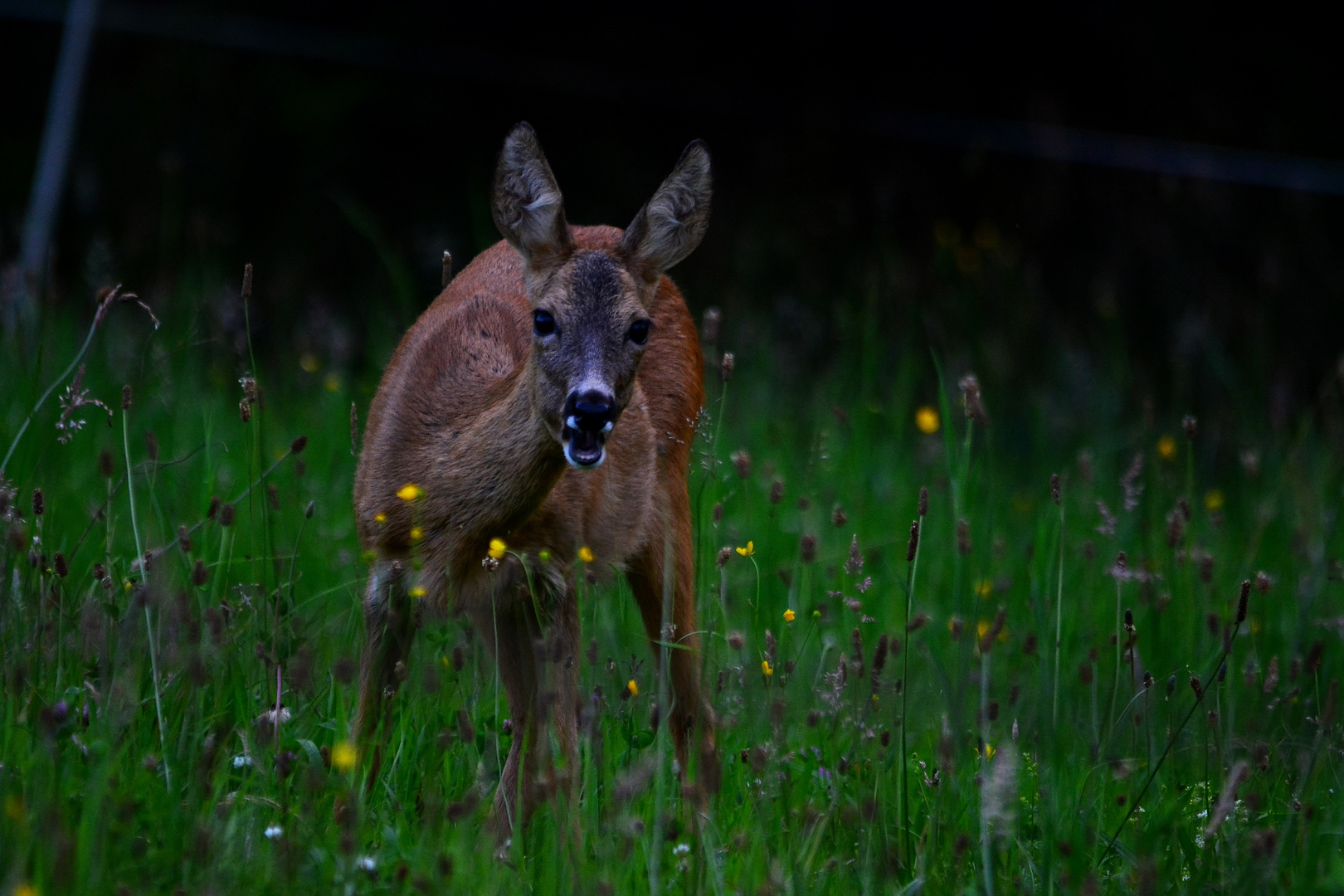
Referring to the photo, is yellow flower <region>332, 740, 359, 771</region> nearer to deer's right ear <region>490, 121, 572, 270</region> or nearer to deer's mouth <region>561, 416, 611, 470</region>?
deer's mouth <region>561, 416, 611, 470</region>

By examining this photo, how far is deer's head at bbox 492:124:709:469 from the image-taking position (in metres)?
3.53

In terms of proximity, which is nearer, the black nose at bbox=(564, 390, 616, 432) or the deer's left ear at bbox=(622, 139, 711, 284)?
the black nose at bbox=(564, 390, 616, 432)

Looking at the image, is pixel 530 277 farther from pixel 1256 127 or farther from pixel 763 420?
pixel 1256 127

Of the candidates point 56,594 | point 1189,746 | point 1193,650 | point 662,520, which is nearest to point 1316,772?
point 1189,746

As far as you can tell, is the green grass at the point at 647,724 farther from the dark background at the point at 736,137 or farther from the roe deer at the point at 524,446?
the dark background at the point at 736,137

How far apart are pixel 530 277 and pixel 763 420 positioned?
7.38ft

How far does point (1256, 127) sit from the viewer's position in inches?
368

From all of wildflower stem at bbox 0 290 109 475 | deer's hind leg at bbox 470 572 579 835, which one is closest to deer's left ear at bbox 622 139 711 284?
deer's hind leg at bbox 470 572 579 835

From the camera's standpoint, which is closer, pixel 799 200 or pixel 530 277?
pixel 530 277

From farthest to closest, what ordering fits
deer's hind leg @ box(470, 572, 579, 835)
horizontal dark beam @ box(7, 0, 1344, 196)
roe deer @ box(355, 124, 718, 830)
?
horizontal dark beam @ box(7, 0, 1344, 196)
roe deer @ box(355, 124, 718, 830)
deer's hind leg @ box(470, 572, 579, 835)

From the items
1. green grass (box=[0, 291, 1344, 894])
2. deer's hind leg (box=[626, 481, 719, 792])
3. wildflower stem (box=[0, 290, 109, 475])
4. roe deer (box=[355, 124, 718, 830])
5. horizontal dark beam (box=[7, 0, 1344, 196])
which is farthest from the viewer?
horizontal dark beam (box=[7, 0, 1344, 196])

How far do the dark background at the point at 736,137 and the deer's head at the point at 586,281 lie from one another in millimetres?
4358

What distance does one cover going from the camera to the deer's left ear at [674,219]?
3.95 m

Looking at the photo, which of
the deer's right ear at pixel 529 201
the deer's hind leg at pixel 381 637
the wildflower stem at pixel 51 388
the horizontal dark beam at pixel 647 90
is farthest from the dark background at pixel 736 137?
the wildflower stem at pixel 51 388
